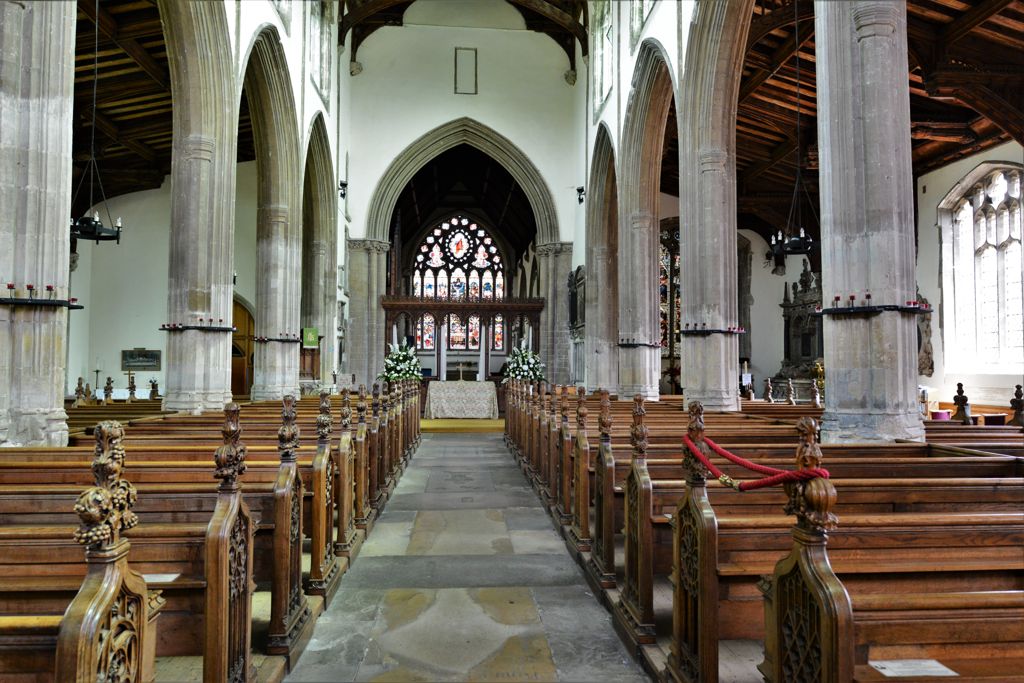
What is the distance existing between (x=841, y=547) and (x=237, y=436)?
2014 mm

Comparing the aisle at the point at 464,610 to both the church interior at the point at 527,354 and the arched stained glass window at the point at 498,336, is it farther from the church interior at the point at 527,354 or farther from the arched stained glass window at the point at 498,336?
the arched stained glass window at the point at 498,336

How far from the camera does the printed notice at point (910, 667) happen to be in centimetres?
156

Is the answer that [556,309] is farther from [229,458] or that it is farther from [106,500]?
[106,500]

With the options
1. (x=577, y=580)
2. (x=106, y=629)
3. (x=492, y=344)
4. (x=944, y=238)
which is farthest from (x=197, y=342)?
(x=492, y=344)

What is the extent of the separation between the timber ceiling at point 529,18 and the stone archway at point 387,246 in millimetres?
2748

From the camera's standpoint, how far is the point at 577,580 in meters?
3.85

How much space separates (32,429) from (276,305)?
660 cm

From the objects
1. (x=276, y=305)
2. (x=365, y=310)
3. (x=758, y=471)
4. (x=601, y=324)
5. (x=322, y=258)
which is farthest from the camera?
(x=365, y=310)

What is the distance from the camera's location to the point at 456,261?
25391mm

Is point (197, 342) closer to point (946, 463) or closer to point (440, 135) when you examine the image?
point (946, 463)

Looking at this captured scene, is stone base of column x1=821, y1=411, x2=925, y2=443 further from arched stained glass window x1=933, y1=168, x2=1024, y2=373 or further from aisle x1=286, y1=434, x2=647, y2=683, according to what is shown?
arched stained glass window x1=933, y1=168, x2=1024, y2=373

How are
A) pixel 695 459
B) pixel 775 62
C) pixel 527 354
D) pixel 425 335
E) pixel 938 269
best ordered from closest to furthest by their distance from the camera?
pixel 695 459 → pixel 775 62 → pixel 938 269 → pixel 527 354 → pixel 425 335

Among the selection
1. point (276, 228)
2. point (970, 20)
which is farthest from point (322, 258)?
point (970, 20)

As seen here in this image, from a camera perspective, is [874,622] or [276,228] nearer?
[874,622]
